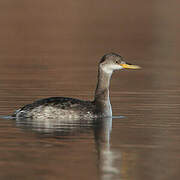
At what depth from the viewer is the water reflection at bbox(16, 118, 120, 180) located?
43.2 ft

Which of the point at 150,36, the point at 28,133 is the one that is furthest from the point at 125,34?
the point at 28,133

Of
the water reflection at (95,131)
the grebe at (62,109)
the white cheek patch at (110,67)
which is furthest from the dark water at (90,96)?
the white cheek patch at (110,67)

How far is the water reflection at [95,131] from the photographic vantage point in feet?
43.2

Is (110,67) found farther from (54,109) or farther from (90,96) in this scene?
(90,96)

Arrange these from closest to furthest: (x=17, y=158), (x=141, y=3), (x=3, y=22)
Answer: (x=17, y=158)
(x=3, y=22)
(x=141, y=3)

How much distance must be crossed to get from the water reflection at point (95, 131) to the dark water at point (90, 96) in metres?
0.02

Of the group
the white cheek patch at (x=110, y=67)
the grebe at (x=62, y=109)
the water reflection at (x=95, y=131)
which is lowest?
the water reflection at (x=95, y=131)

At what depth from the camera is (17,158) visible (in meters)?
13.4

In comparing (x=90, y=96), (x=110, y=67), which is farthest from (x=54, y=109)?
(x=90, y=96)

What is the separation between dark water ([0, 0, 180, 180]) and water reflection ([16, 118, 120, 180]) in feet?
0.06

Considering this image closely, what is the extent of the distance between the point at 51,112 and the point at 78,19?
3801 centimetres

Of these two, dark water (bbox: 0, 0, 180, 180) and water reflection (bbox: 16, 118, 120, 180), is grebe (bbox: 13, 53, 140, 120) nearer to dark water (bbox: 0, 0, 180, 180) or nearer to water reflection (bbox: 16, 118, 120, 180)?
water reflection (bbox: 16, 118, 120, 180)

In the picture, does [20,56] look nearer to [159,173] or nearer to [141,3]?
[159,173]

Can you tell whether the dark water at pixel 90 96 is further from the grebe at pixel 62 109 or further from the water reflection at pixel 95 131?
the grebe at pixel 62 109
